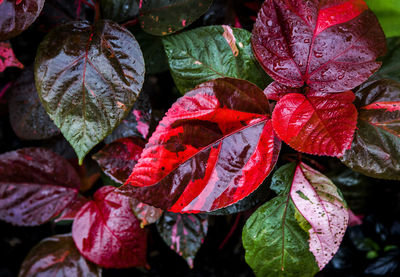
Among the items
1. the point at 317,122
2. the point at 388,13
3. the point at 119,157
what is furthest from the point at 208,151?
the point at 388,13

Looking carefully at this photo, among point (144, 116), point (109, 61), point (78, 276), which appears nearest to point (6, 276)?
point (78, 276)

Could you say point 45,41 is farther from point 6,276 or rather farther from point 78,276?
point 6,276

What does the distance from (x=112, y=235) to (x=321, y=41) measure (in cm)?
64

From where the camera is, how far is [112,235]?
717mm

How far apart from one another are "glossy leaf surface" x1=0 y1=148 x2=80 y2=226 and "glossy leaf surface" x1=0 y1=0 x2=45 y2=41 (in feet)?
1.13

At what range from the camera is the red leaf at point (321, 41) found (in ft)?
1.57

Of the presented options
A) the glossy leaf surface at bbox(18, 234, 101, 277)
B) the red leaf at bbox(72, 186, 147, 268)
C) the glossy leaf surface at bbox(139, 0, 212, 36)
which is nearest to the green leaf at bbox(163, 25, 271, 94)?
the glossy leaf surface at bbox(139, 0, 212, 36)

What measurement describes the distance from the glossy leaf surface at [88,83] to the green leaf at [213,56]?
9 centimetres

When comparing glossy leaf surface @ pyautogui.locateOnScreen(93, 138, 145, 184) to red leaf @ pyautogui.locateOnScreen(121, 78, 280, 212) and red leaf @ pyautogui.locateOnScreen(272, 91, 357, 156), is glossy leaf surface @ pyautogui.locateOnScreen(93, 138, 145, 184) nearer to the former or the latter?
red leaf @ pyautogui.locateOnScreen(121, 78, 280, 212)

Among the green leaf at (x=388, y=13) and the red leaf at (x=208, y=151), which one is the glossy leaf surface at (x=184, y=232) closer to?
the red leaf at (x=208, y=151)

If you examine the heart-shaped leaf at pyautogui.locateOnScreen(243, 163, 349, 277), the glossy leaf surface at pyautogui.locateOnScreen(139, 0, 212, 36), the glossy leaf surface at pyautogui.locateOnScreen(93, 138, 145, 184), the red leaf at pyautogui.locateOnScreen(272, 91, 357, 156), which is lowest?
the heart-shaped leaf at pyautogui.locateOnScreen(243, 163, 349, 277)

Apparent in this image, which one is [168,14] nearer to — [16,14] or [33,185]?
[16,14]

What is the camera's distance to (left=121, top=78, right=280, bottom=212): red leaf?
1.43 ft

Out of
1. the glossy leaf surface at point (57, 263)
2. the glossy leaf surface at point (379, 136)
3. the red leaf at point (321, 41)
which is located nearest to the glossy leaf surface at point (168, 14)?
the red leaf at point (321, 41)
